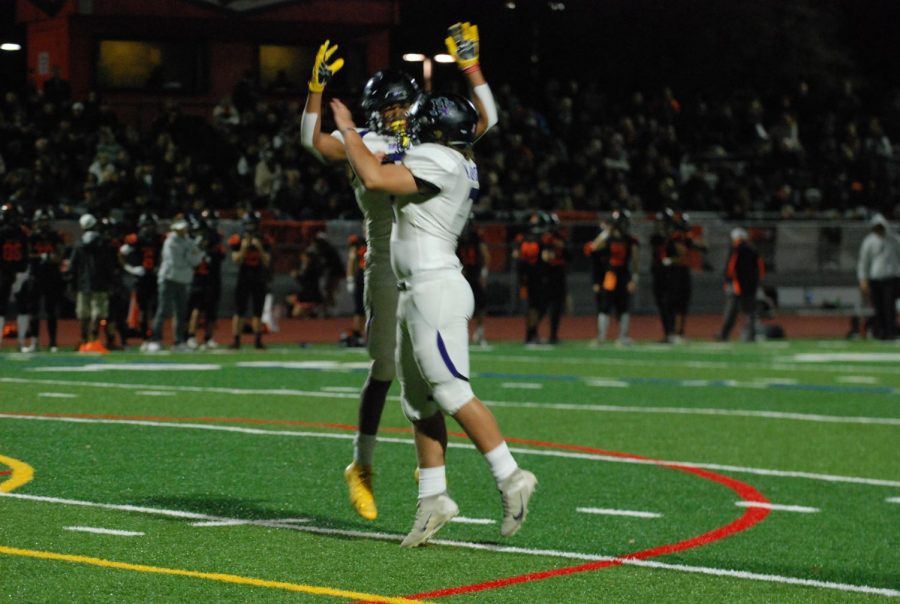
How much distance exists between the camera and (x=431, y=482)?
23.9 feet

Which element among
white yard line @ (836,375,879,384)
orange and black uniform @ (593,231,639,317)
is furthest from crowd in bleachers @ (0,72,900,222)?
white yard line @ (836,375,879,384)

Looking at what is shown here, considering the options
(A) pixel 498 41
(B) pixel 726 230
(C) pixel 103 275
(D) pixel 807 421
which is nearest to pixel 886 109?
(A) pixel 498 41

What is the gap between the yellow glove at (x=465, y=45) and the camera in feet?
26.1

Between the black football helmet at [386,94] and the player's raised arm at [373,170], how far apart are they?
20.1 inches

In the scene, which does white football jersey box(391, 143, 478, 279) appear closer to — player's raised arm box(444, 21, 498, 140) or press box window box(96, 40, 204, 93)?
player's raised arm box(444, 21, 498, 140)

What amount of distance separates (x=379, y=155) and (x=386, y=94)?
1.11 feet

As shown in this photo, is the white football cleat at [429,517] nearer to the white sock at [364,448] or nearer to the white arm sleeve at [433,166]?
the white sock at [364,448]

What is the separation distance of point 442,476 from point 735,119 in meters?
34.3

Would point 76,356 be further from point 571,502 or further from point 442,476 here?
point 442,476

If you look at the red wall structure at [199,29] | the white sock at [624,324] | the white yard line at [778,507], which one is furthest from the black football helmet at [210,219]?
the white yard line at [778,507]

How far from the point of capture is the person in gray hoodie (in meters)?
21.6

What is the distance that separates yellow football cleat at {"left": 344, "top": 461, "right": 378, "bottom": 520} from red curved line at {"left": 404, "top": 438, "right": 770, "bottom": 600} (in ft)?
3.82

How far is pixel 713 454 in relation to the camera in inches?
452

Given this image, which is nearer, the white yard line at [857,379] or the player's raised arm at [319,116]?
the player's raised arm at [319,116]
